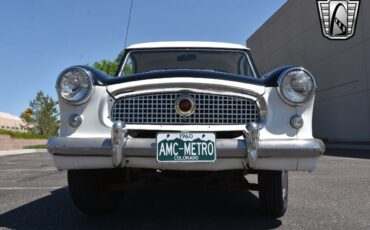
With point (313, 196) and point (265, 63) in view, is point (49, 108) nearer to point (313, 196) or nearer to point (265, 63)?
point (265, 63)

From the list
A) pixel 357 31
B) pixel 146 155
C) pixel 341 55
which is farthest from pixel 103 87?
pixel 341 55

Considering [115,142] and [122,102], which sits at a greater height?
[122,102]

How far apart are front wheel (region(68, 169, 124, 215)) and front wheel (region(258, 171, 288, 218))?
1285 mm

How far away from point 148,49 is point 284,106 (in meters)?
1.96

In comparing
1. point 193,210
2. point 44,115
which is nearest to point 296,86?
point 193,210

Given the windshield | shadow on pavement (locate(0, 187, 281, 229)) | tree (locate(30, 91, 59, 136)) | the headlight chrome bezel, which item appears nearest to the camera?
the headlight chrome bezel

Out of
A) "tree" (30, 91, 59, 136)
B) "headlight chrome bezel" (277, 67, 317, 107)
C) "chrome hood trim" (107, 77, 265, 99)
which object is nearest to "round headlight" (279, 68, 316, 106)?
"headlight chrome bezel" (277, 67, 317, 107)

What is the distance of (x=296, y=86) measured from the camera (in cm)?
296

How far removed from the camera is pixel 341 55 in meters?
23.2

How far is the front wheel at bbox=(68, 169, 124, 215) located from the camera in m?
3.15
